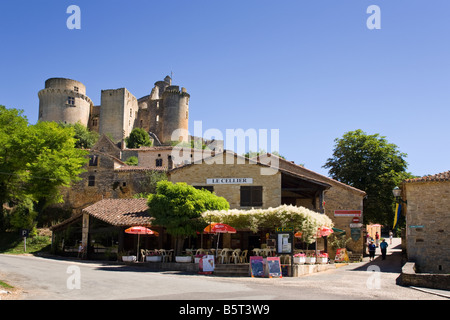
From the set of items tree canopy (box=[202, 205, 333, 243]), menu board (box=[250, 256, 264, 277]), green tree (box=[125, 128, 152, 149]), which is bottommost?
menu board (box=[250, 256, 264, 277])

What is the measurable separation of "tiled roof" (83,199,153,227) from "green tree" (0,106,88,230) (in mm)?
9823

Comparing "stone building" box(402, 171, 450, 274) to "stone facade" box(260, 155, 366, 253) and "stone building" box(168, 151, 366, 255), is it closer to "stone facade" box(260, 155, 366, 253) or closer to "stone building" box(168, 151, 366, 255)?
"stone building" box(168, 151, 366, 255)

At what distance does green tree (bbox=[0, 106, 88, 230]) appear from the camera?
→ 121ft

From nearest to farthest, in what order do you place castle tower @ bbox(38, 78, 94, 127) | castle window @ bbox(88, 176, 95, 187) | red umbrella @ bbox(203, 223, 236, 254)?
red umbrella @ bbox(203, 223, 236, 254) → castle window @ bbox(88, 176, 95, 187) → castle tower @ bbox(38, 78, 94, 127)

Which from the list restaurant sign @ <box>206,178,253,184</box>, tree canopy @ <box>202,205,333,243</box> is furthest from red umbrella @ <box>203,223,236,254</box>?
restaurant sign @ <box>206,178,253,184</box>

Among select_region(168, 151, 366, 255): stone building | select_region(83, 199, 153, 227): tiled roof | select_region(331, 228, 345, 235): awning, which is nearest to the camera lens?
select_region(83, 199, 153, 227): tiled roof

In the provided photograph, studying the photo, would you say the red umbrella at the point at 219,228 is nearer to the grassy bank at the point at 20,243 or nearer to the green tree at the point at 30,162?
the grassy bank at the point at 20,243

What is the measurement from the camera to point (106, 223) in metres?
28.4

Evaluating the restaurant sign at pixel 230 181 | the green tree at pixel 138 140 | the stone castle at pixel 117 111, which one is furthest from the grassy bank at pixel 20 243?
the stone castle at pixel 117 111

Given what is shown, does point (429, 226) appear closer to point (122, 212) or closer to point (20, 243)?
point (122, 212)

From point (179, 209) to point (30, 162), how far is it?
2145cm

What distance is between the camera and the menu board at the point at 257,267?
59.6 ft
